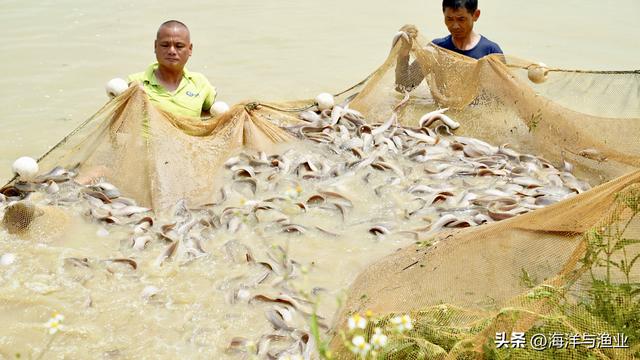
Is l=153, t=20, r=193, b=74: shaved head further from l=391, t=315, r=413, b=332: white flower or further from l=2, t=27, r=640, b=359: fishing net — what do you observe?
l=391, t=315, r=413, b=332: white flower

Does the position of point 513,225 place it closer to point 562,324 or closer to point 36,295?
point 562,324

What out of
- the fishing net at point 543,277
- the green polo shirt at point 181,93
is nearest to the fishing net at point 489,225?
the fishing net at point 543,277

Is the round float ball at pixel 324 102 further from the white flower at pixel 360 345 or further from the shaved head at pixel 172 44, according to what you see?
the white flower at pixel 360 345

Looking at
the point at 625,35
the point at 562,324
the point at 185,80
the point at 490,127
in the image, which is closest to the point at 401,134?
the point at 490,127

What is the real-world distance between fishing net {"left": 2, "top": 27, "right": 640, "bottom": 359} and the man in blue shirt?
0.09 ft

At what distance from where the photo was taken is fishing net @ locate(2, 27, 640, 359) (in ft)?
8.30

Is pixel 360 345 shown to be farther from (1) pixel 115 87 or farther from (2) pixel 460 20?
(2) pixel 460 20

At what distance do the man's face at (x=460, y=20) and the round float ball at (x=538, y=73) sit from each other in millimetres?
1078

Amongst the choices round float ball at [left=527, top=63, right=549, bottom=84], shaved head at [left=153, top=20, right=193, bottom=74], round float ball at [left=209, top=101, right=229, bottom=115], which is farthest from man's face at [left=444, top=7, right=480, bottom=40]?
shaved head at [left=153, top=20, right=193, bottom=74]

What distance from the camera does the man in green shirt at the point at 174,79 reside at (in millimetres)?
5637

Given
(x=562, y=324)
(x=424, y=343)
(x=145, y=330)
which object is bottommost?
(x=145, y=330)

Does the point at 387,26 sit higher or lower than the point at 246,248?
higher

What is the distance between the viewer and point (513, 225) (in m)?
3.24

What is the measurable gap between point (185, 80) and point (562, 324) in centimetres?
438
